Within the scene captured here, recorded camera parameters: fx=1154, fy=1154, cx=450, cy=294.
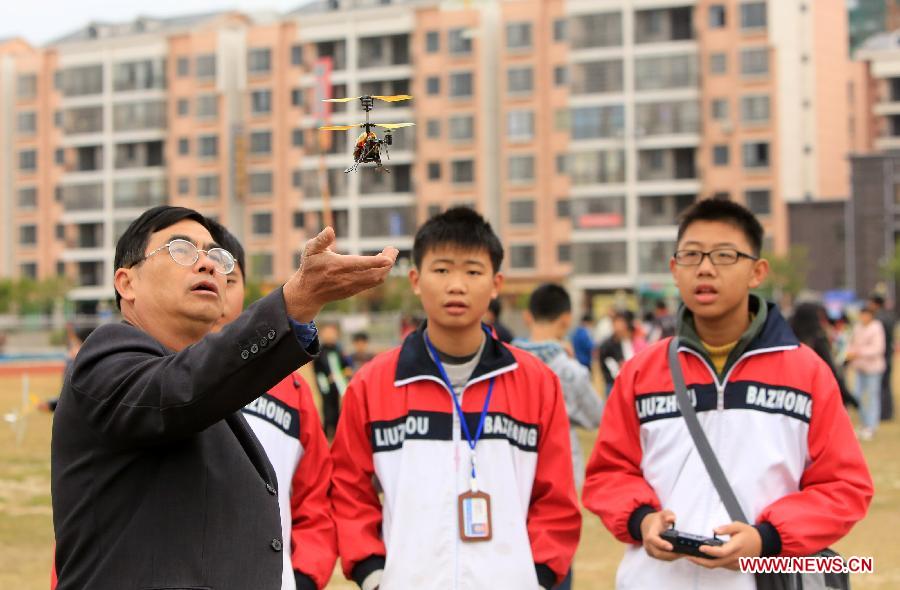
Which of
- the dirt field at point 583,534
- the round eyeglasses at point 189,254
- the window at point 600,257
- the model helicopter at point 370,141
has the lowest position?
the dirt field at point 583,534

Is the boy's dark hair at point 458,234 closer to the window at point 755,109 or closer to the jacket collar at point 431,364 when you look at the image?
the jacket collar at point 431,364

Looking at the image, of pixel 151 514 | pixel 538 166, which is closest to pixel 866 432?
pixel 151 514

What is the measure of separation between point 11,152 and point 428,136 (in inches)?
1098

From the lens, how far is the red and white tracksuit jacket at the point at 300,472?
3.89m

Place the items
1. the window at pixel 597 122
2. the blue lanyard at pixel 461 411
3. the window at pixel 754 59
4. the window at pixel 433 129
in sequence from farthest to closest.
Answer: the window at pixel 433 129 < the window at pixel 597 122 < the window at pixel 754 59 < the blue lanyard at pixel 461 411

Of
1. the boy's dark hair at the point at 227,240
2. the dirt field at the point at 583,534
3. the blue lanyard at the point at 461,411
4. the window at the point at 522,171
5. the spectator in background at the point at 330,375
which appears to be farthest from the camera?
the window at the point at 522,171

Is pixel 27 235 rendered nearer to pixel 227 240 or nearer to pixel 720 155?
pixel 720 155

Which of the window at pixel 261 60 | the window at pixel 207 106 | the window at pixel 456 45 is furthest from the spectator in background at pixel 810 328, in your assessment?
the window at pixel 207 106

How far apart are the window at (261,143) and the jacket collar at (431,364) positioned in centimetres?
5531

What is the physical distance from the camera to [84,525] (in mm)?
2545

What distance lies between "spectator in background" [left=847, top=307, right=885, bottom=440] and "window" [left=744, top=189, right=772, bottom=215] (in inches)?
1573

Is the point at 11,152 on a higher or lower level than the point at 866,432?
higher

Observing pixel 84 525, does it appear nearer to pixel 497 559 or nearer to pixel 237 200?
pixel 497 559

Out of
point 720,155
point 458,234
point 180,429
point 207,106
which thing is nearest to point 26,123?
point 207,106
